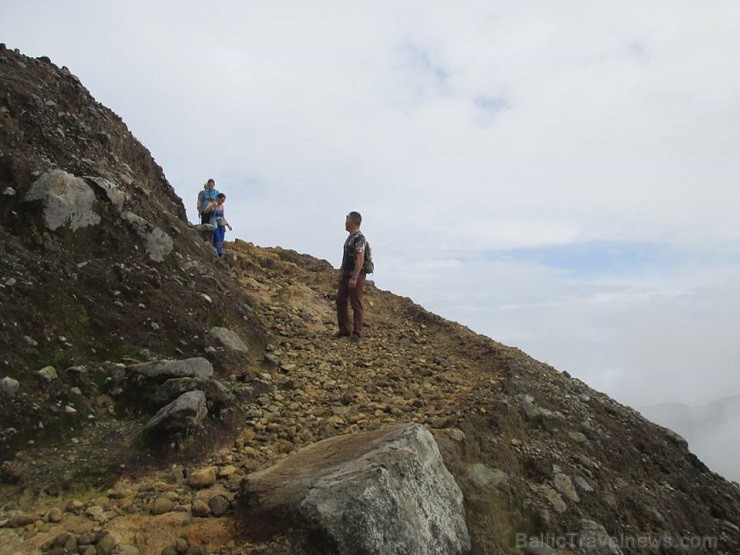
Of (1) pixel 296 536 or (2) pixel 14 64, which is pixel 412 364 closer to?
(1) pixel 296 536

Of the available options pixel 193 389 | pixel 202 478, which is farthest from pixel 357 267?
pixel 202 478

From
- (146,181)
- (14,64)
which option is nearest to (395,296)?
(146,181)

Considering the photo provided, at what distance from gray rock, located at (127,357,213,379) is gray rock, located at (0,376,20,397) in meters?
1.50

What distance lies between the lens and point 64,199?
369 inches

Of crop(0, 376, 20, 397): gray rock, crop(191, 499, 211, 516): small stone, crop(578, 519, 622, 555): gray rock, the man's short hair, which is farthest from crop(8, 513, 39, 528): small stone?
the man's short hair

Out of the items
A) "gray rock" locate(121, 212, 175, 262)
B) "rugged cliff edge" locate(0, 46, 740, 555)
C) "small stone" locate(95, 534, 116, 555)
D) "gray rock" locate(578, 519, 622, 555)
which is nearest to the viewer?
"small stone" locate(95, 534, 116, 555)

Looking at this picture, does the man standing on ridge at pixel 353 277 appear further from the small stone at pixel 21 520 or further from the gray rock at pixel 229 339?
the small stone at pixel 21 520

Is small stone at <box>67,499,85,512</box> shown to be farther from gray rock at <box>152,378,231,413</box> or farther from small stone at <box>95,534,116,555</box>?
gray rock at <box>152,378,231,413</box>

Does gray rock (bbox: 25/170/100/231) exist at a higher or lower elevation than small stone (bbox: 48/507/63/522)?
higher

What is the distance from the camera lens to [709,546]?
836 cm

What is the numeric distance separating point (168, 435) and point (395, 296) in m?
10.8

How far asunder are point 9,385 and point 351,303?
6.82 m

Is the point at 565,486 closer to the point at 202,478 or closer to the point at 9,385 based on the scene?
the point at 202,478

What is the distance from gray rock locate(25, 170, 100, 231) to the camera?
29.9 feet
